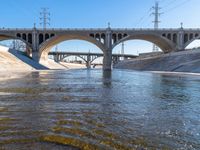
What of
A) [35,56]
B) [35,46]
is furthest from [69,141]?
[35,46]

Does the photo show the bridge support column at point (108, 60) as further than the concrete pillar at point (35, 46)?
Yes

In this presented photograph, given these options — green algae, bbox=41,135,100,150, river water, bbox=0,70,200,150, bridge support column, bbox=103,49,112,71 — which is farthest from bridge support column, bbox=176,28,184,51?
green algae, bbox=41,135,100,150

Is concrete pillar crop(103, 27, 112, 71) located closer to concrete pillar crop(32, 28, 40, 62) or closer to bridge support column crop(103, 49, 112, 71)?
bridge support column crop(103, 49, 112, 71)

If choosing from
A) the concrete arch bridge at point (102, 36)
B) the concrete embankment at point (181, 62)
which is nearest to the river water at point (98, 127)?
the concrete embankment at point (181, 62)

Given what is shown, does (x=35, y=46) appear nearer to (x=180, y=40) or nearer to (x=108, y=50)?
(x=108, y=50)

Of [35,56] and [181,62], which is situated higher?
[35,56]

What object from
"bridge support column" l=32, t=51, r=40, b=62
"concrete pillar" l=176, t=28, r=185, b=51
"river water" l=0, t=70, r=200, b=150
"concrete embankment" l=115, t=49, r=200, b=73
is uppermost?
"concrete pillar" l=176, t=28, r=185, b=51

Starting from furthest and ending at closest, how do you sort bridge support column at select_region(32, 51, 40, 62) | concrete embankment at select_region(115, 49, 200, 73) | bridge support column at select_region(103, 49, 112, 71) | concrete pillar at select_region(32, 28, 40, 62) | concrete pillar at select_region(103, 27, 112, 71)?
bridge support column at select_region(103, 49, 112, 71) < concrete pillar at select_region(103, 27, 112, 71) < concrete pillar at select_region(32, 28, 40, 62) < bridge support column at select_region(32, 51, 40, 62) < concrete embankment at select_region(115, 49, 200, 73)

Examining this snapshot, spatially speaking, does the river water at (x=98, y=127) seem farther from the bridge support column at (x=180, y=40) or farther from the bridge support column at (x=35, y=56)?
the bridge support column at (x=180, y=40)

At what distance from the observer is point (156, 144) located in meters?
6.40

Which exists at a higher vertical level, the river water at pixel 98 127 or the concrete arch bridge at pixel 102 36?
the concrete arch bridge at pixel 102 36

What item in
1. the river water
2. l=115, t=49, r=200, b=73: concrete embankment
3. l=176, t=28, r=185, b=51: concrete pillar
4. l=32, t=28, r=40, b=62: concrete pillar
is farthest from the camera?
l=32, t=28, r=40, b=62: concrete pillar

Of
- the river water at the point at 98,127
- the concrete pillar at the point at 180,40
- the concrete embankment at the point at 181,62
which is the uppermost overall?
the concrete pillar at the point at 180,40

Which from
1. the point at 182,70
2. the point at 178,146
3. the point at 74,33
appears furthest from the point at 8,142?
the point at 74,33
